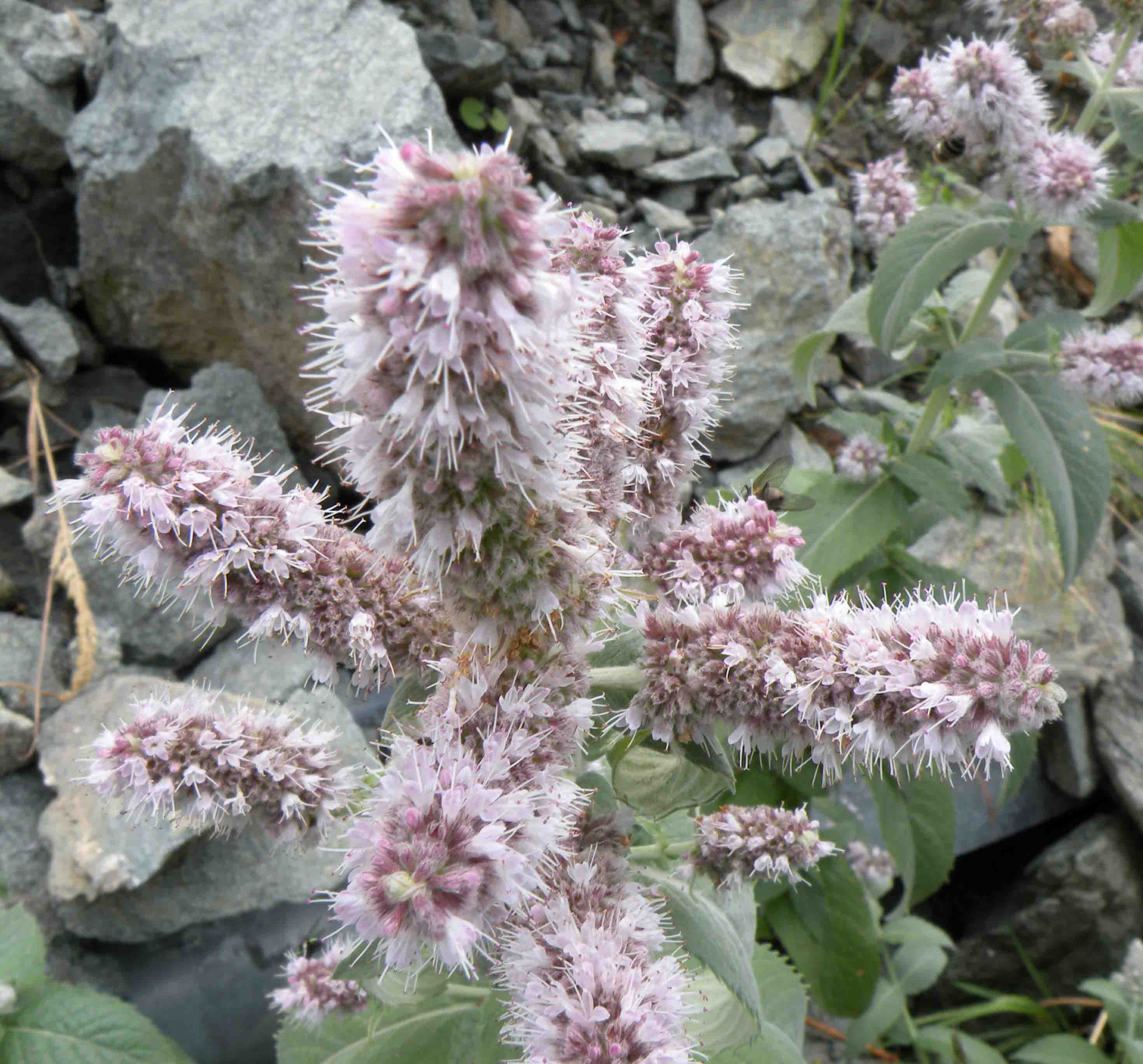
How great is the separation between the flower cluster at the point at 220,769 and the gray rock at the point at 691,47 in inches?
159

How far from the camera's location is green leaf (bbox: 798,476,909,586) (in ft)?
8.30

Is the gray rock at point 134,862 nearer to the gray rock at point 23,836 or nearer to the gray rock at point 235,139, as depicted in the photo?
the gray rock at point 23,836

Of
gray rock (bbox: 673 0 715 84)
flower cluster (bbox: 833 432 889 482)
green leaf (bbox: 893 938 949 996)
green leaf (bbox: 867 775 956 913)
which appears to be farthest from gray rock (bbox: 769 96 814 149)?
green leaf (bbox: 893 938 949 996)

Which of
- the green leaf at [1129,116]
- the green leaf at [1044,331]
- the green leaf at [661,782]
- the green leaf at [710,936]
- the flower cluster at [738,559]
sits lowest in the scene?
the green leaf at [710,936]

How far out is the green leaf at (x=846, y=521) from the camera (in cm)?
253

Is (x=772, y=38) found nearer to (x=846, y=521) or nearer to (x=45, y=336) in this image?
(x=846, y=521)

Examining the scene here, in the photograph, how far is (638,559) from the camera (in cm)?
131

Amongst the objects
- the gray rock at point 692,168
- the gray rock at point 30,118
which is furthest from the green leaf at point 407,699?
the gray rock at point 692,168

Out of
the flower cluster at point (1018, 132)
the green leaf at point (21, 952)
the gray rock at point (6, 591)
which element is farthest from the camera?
the gray rock at point (6, 591)

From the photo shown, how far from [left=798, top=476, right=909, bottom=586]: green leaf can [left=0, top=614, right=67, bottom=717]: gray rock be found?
7.78 feet

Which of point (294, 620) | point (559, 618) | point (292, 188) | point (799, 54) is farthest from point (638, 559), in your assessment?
point (799, 54)

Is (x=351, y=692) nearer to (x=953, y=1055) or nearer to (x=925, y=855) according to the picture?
(x=925, y=855)

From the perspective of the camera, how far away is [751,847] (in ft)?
4.94

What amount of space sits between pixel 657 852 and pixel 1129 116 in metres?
2.23
